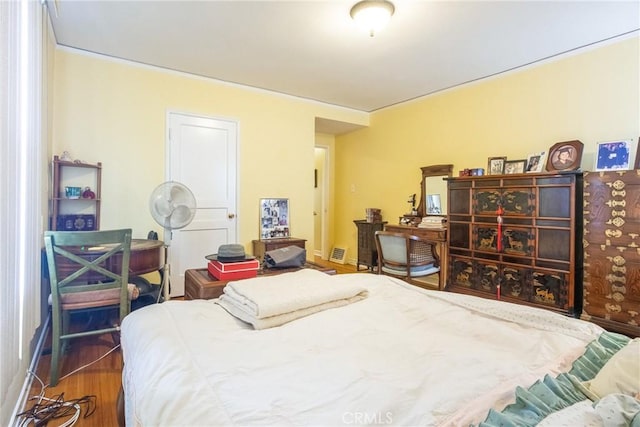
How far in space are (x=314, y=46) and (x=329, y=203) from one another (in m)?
3.39

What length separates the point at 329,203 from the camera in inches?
244

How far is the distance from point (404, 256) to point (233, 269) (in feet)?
6.26

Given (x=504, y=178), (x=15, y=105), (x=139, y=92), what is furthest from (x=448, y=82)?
(x=15, y=105)

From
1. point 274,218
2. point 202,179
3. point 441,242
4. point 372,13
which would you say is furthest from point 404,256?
point 202,179

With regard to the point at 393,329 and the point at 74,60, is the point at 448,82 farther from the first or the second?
the point at 74,60

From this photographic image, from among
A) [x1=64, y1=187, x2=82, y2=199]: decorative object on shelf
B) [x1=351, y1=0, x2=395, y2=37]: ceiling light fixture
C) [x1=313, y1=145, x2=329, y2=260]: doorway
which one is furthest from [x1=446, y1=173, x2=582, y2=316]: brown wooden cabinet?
[x1=64, y1=187, x2=82, y2=199]: decorative object on shelf

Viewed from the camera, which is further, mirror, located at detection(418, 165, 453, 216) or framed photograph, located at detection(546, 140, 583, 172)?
mirror, located at detection(418, 165, 453, 216)

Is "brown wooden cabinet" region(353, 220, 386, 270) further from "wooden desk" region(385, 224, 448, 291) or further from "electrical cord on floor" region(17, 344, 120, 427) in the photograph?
"electrical cord on floor" region(17, 344, 120, 427)

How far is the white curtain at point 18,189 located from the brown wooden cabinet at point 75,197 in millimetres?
1212

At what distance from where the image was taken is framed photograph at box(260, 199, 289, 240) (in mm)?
4383

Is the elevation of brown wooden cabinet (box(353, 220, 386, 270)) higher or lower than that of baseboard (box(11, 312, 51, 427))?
higher

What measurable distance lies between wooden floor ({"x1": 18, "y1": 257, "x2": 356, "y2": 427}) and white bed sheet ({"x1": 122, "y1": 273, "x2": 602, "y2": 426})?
0.96 meters

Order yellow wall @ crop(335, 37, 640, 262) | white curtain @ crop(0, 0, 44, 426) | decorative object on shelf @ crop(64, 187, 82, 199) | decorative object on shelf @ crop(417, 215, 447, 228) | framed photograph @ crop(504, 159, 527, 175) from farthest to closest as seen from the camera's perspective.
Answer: decorative object on shelf @ crop(417, 215, 447, 228) < framed photograph @ crop(504, 159, 527, 175) < decorative object on shelf @ crop(64, 187, 82, 199) < yellow wall @ crop(335, 37, 640, 262) < white curtain @ crop(0, 0, 44, 426)

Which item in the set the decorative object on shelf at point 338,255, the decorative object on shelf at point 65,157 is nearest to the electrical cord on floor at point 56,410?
the decorative object on shelf at point 65,157
